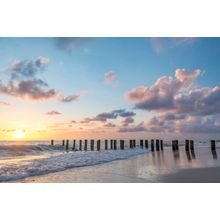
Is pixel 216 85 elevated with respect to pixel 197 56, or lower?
lower

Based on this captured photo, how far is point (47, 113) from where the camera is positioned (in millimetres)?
15820

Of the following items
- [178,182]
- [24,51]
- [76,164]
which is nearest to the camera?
[178,182]

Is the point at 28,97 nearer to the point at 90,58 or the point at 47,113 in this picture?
the point at 47,113

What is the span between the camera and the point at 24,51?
1245 cm
